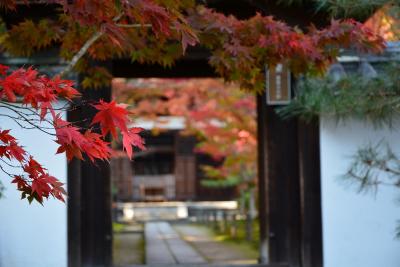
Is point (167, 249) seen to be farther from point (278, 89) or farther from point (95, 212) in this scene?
point (278, 89)

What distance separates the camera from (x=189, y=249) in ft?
40.6

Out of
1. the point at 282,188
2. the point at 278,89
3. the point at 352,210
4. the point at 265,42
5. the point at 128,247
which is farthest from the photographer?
the point at 128,247

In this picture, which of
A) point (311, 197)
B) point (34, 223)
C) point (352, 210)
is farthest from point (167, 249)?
point (352, 210)

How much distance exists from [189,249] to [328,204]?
17.1 ft

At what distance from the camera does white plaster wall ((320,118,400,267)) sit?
754 cm

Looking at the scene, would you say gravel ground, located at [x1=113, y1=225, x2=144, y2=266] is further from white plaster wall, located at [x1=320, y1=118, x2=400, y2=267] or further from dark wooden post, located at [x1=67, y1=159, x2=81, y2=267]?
white plaster wall, located at [x1=320, y1=118, x2=400, y2=267]

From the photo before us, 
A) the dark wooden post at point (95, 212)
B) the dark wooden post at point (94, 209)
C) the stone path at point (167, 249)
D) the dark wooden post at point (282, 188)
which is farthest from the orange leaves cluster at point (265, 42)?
the stone path at point (167, 249)

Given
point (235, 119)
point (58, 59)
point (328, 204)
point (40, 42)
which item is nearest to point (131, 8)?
point (40, 42)

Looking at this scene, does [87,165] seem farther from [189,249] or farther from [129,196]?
[129,196]

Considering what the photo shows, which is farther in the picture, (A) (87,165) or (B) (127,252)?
(B) (127,252)

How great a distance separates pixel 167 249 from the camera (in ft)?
40.5

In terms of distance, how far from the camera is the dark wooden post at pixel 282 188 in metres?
8.20

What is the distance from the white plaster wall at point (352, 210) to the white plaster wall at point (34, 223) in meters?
2.89

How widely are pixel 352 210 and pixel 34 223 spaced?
3473 mm
